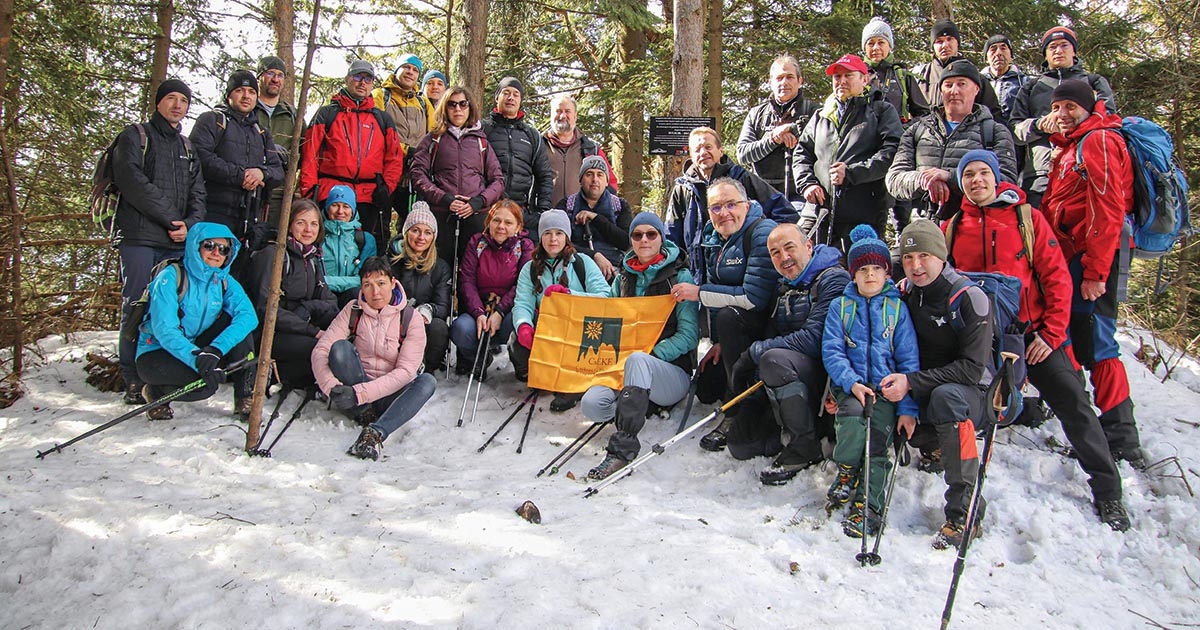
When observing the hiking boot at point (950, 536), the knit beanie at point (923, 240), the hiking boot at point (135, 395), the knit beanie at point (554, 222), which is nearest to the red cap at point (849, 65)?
the knit beanie at point (923, 240)

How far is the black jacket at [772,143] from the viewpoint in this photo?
6.96m

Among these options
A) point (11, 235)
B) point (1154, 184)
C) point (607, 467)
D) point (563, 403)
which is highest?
point (1154, 184)

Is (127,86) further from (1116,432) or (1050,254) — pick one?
(1116,432)

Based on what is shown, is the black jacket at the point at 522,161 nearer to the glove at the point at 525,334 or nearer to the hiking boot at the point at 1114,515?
the glove at the point at 525,334

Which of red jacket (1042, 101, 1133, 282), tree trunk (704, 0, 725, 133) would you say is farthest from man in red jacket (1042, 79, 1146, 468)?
tree trunk (704, 0, 725, 133)

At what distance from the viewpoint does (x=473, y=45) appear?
10.1m

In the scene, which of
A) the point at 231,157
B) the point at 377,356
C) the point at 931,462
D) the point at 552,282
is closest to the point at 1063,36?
the point at 931,462

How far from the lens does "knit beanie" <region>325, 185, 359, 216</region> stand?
6537mm

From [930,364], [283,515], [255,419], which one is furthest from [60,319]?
[930,364]

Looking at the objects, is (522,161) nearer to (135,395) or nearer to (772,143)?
(772,143)

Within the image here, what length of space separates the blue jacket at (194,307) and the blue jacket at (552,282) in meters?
2.20

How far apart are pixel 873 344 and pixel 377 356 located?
3.75m

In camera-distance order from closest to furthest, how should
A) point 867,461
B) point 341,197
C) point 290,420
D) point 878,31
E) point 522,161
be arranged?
1. point 867,461
2. point 290,420
3. point 341,197
4. point 878,31
5. point 522,161

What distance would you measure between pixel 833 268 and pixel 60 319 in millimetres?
7559
